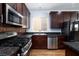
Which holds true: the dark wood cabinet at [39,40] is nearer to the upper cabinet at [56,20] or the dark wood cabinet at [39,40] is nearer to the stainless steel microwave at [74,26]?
the upper cabinet at [56,20]

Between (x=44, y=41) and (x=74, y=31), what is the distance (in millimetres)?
1111

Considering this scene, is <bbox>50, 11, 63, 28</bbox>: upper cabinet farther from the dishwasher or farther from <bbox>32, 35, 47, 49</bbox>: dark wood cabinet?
<bbox>32, 35, 47, 49</bbox>: dark wood cabinet

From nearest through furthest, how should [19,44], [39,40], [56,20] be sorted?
[19,44], [39,40], [56,20]

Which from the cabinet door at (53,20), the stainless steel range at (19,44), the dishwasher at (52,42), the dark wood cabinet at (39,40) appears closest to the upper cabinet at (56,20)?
the cabinet door at (53,20)

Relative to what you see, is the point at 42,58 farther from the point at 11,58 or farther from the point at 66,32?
the point at 66,32

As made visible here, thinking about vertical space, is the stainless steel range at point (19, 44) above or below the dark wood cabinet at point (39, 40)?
above

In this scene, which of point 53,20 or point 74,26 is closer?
point 74,26

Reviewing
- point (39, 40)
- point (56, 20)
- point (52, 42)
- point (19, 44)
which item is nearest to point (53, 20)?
→ point (56, 20)

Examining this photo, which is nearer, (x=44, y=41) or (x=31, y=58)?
(x=31, y=58)

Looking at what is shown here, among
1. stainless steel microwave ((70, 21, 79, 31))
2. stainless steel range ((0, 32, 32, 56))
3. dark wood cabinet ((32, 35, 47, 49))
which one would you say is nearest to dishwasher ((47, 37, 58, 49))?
dark wood cabinet ((32, 35, 47, 49))

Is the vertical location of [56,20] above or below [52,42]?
above

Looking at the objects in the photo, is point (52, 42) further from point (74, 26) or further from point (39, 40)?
point (74, 26)

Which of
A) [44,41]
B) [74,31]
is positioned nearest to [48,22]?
[44,41]

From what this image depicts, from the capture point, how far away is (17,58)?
32.4 inches
